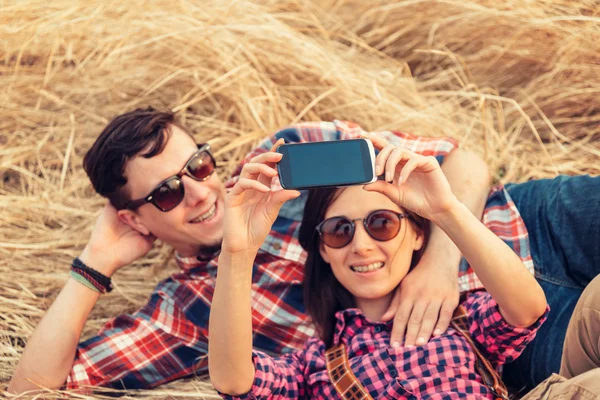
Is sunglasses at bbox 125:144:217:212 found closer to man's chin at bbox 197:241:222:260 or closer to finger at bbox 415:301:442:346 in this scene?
man's chin at bbox 197:241:222:260

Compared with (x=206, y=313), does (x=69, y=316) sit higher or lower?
higher

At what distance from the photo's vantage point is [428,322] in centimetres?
259

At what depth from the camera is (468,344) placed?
8.32ft

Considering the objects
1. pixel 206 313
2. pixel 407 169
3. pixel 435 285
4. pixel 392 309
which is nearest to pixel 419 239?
pixel 435 285

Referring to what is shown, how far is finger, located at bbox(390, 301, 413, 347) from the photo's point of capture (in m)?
2.60

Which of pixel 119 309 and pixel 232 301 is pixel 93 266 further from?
pixel 232 301

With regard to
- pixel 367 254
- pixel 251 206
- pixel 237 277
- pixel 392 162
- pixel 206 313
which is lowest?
pixel 206 313

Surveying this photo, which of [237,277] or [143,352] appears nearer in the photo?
[237,277]

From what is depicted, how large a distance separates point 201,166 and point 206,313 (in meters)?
0.67

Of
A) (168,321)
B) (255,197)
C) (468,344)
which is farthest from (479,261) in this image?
(168,321)

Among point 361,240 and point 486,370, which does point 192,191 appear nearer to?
point 361,240

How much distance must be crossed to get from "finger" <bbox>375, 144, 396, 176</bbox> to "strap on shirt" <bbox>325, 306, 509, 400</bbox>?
0.81m

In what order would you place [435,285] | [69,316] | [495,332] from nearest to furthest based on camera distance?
1. [495,332]
2. [435,285]
3. [69,316]

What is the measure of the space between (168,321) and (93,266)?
0.44 m
